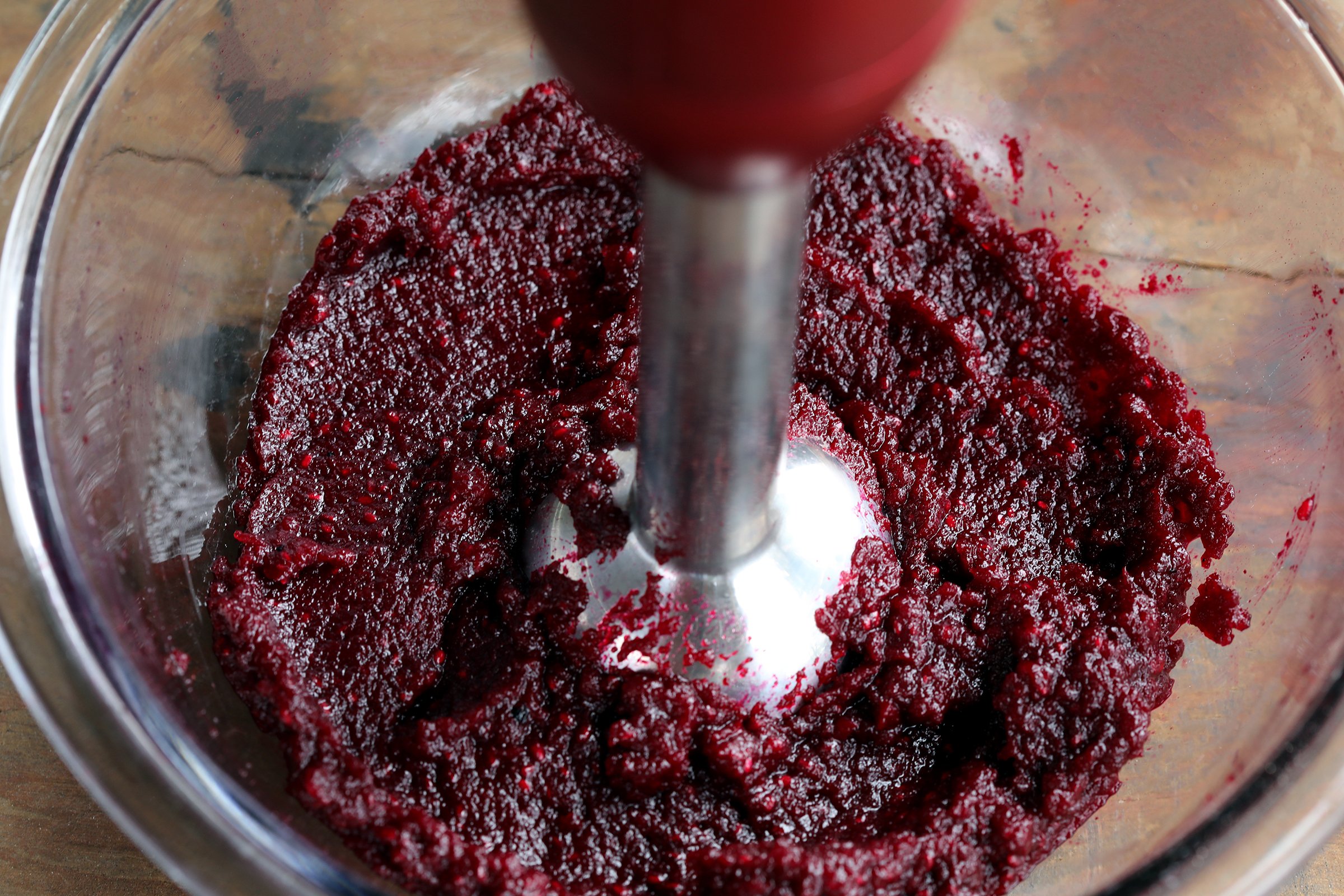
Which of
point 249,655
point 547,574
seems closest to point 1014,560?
point 547,574

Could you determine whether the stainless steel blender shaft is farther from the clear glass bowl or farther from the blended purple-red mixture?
the clear glass bowl

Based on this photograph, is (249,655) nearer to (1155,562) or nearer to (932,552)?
(932,552)

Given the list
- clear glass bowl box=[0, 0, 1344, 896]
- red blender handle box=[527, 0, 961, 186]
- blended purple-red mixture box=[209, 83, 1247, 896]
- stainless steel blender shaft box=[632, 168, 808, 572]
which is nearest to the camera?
red blender handle box=[527, 0, 961, 186]

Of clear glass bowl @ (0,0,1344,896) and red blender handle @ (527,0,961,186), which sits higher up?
red blender handle @ (527,0,961,186)

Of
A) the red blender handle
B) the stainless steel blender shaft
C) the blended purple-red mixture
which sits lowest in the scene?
the blended purple-red mixture

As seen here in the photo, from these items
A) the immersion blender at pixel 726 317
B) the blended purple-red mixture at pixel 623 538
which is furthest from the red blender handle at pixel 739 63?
the blended purple-red mixture at pixel 623 538

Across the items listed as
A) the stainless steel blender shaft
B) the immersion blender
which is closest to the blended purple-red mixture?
the immersion blender
